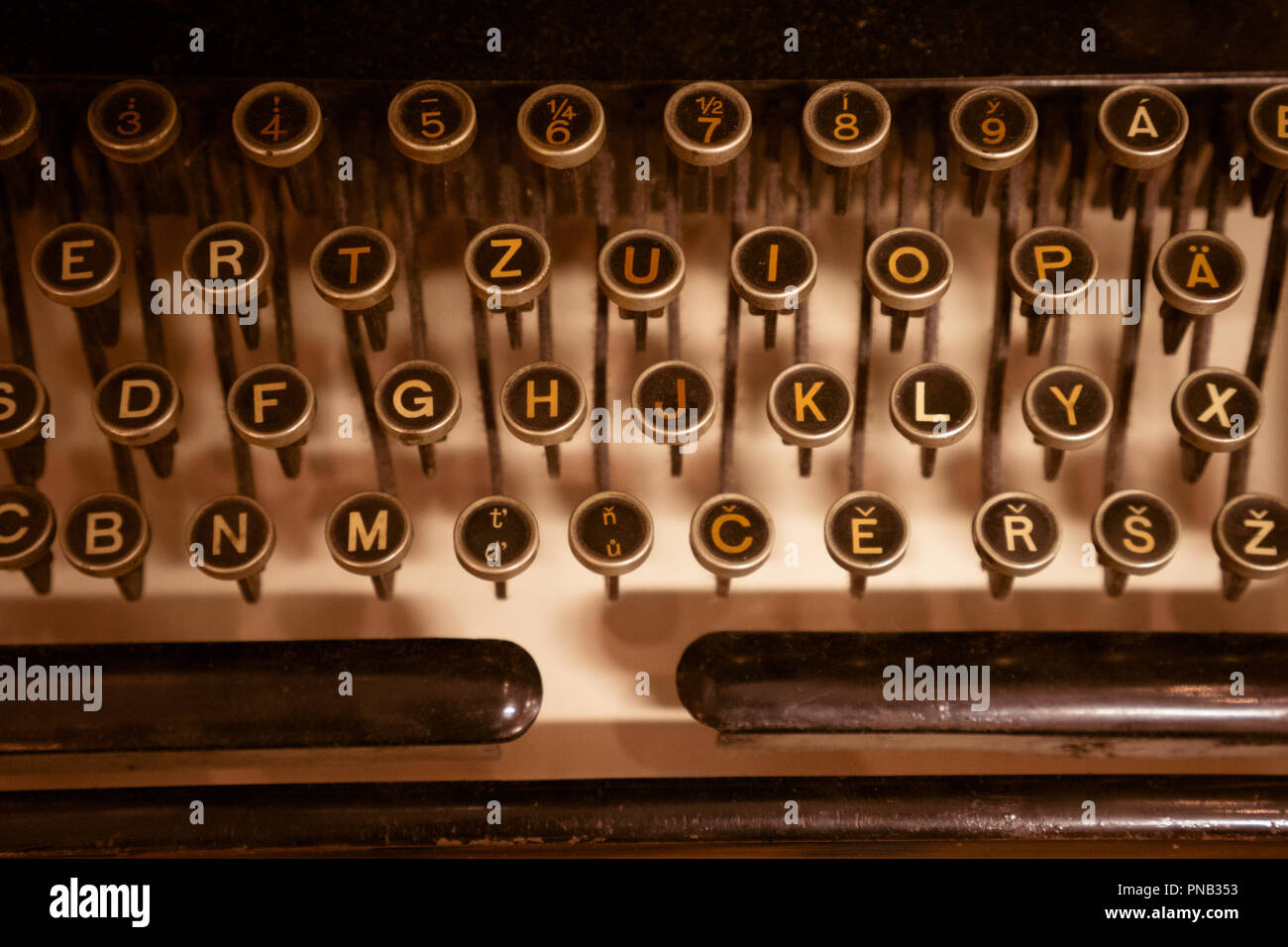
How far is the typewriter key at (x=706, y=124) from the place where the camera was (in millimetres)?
1647

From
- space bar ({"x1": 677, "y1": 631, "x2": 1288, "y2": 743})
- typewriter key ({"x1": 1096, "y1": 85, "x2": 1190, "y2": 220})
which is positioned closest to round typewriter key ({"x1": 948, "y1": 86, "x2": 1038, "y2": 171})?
→ typewriter key ({"x1": 1096, "y1": 85, "x2": 1190, "y2": 220})

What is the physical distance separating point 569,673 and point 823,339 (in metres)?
0.78

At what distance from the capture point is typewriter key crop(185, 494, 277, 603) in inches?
66.6

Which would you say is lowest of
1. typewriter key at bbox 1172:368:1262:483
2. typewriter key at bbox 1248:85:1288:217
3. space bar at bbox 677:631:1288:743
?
space bar at bbox 677:631:1288:743

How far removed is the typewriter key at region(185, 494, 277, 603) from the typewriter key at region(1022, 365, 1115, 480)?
1226mm

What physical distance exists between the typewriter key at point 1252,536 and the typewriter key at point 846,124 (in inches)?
31.8

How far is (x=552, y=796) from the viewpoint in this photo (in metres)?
1.61

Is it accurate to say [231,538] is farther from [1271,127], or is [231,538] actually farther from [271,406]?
[1271,127]

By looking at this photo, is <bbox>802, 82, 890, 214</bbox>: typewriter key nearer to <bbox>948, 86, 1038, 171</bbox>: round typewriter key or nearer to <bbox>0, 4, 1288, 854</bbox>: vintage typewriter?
<bbox>0, 4, 1288, 854</bbox>: vintage typewriter

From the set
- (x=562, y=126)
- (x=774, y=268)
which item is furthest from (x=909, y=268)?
(x=562, y=126)

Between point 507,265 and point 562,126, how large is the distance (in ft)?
0.75

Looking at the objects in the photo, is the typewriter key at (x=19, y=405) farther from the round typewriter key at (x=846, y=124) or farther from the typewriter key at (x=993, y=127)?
the typewriter key at (x=993, y=127)

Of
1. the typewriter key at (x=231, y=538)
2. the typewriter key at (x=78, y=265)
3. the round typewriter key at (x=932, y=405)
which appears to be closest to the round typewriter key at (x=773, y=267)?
Answer: the round typewriter key at (x=932, y=405)
